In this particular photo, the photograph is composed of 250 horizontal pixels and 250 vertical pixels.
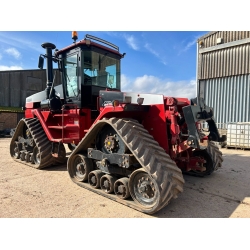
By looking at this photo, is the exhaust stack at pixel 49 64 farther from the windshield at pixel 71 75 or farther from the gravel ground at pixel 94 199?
the gravel ground at pixel 94 199

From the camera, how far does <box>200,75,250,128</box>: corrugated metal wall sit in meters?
12.0

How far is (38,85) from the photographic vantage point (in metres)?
24.4

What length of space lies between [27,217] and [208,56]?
13.3 m

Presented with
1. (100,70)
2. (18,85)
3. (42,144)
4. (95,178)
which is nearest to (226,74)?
(100,70)

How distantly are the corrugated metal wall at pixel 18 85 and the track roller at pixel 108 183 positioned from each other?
69.8 feet

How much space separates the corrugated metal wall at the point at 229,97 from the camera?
12.0 metres

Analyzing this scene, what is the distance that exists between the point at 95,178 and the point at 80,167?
0.56 metres

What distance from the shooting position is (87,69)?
531 centimetres

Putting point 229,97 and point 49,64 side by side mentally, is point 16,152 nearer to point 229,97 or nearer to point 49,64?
point 49,64

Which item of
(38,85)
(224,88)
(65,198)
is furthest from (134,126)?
(38,85)

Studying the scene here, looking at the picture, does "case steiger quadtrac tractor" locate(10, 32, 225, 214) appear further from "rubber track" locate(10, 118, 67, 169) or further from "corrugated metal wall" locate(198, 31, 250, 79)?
"corrugated metal wall" locate(198, 31, 250, 79)

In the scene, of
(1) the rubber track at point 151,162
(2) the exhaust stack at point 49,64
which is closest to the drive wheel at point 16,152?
(2) the exhaust stack at point 49,64

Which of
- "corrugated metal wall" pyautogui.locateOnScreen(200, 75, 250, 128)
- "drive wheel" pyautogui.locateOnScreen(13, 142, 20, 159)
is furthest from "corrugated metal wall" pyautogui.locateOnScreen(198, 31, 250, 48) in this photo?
"drive wheel" pyautogui.locateOnScreen(13, 142, 20, 159)

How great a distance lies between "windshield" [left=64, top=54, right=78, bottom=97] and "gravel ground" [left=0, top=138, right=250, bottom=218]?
2.22 meters
